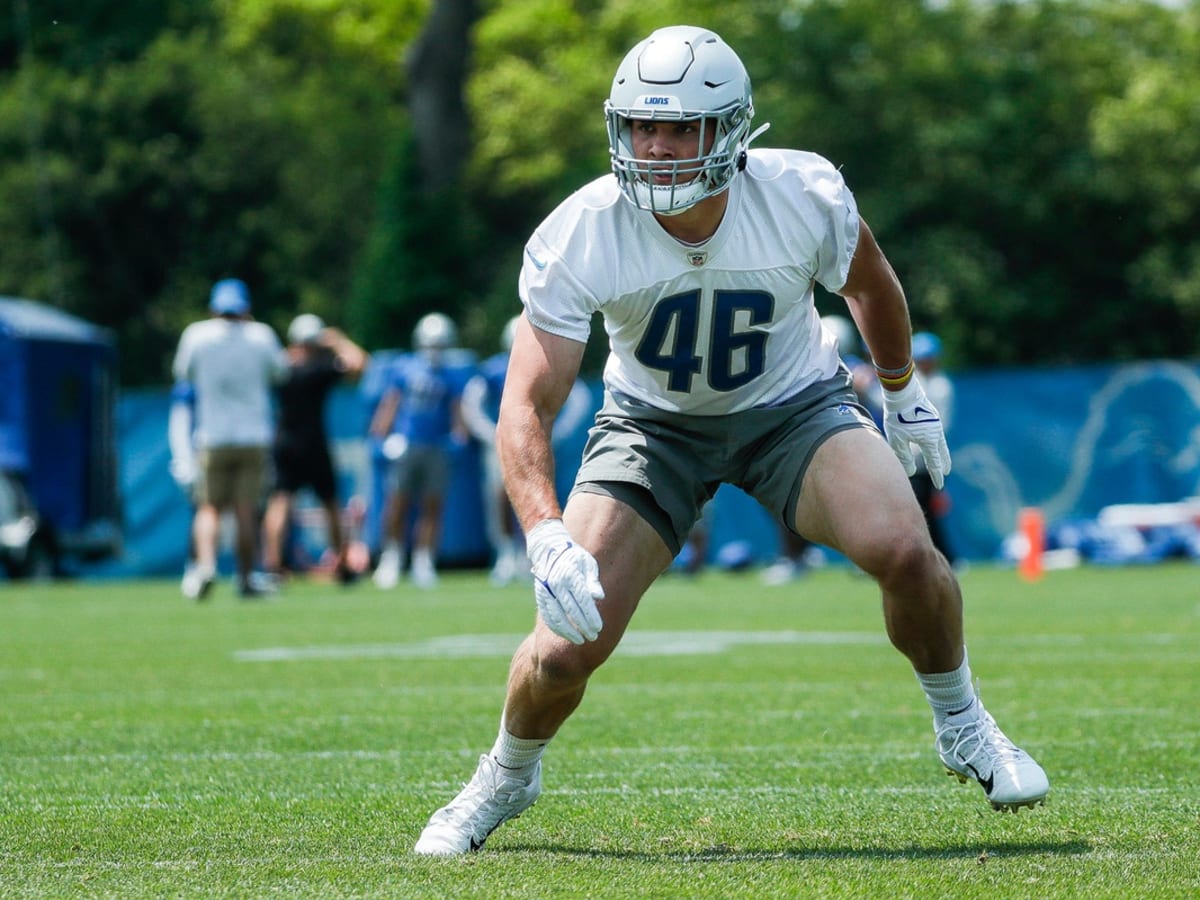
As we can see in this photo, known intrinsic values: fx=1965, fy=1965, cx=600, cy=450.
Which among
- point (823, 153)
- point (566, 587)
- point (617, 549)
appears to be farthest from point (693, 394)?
point (823, 153)

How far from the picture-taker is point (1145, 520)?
18844 millimetres

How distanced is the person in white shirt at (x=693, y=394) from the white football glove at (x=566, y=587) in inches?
0.5

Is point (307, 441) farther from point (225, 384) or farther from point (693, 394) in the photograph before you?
point (693, 394)

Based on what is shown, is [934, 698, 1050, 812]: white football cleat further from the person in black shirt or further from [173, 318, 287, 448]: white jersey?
the person in black shirt

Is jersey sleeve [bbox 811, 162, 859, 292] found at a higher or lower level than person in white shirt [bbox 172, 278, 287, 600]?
higher

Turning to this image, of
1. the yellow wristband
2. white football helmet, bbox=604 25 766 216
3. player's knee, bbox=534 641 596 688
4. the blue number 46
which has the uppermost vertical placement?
white football helmet, bbox=604 25 766 216

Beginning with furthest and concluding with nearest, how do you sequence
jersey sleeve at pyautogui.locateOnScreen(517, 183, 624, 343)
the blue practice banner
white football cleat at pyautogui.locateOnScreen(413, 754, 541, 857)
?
1. the blue practice banner
2. jersey sleeve at pyautogui.locateOnScreen(517, 183, 624, 343)
3. white football cleat at pyautogui.locateOnScreen(413, 754, 541, 857)

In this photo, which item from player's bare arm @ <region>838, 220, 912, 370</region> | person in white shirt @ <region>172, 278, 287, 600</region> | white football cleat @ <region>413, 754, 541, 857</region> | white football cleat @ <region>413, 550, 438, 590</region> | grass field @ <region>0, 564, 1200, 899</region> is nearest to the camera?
grass field @ <region>0, 564, 1200, 899</region>

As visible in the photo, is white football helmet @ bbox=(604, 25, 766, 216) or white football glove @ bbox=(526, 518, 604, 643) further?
white football helmet @ bbox=(604, 25, 766, 216)

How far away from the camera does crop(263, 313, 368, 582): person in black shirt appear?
1528 cm

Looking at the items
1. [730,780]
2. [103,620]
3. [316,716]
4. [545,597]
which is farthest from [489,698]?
[103,620]

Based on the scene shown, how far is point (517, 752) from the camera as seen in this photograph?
4.39 m

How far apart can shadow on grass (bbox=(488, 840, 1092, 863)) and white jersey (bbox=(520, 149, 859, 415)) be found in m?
1.07

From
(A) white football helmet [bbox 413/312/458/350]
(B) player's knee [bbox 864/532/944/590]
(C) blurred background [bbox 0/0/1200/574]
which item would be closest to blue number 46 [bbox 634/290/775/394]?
(B) player's knee [bbox 864/532/944/590]
